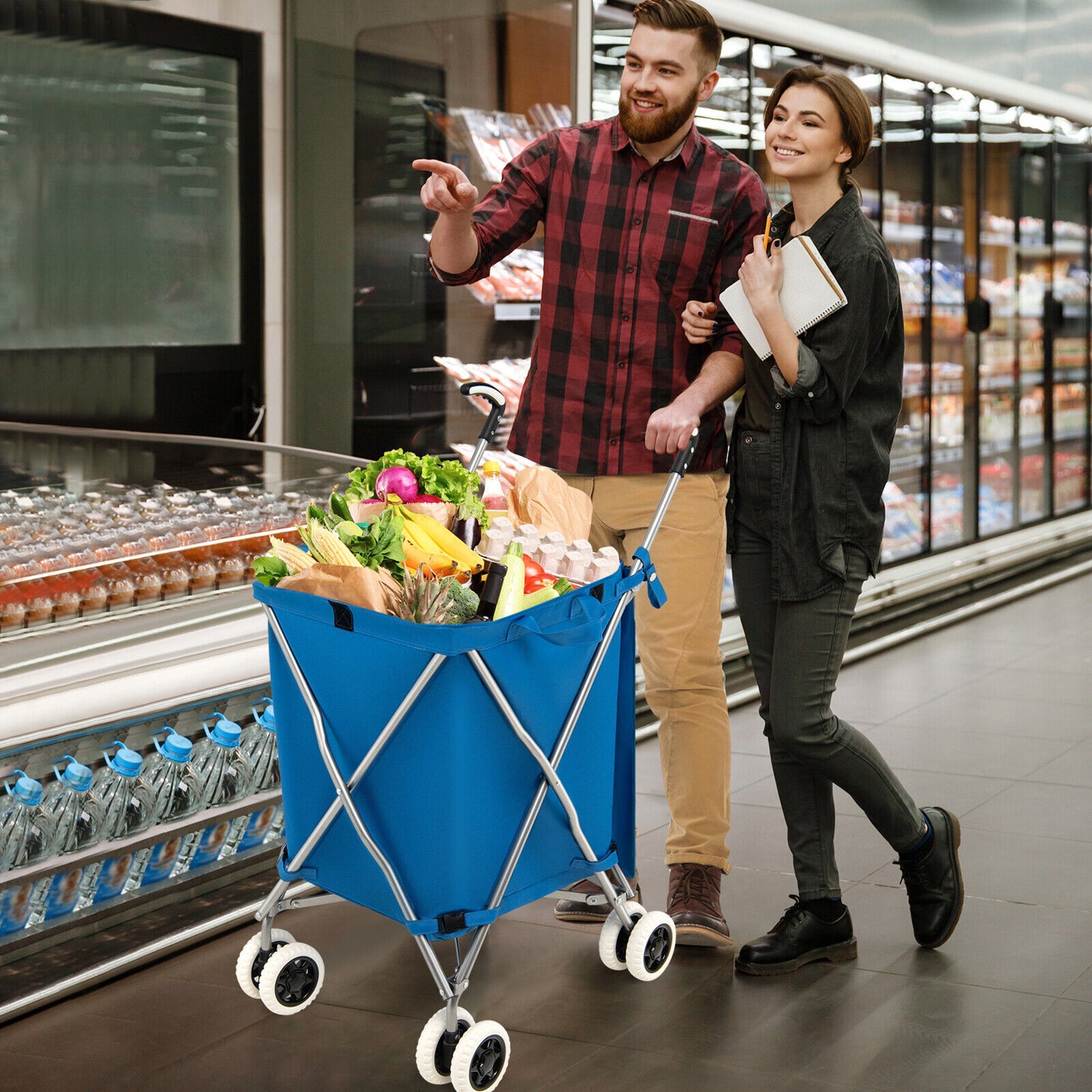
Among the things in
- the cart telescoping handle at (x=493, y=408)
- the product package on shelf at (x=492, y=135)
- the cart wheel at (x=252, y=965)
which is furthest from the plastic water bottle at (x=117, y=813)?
the product package on shelf at (x=492, y=135)

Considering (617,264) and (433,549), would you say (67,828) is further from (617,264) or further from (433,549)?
(617,264)

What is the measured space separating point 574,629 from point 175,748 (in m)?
1.15

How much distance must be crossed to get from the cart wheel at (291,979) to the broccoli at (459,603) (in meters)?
0.75

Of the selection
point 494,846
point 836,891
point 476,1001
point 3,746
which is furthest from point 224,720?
point 836,891

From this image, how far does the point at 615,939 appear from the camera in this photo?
9.30 feet

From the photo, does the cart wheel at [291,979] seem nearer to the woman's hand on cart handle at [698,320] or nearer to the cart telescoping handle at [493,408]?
the cart telescoping handle at [493,408]

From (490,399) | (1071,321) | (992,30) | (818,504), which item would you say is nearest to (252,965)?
(490,399)

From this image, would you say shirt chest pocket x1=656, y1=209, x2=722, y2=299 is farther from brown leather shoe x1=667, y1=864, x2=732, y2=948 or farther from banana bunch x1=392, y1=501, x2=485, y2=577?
brown leather shoe x1=667, y1=864, x2=732, y2=948

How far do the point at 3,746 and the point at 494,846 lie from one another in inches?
37.7

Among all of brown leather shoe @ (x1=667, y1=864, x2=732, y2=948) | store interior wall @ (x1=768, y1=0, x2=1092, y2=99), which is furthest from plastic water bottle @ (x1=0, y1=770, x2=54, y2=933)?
store interior wall @ (x1=768, y1=0, x2=1092, y2=99)

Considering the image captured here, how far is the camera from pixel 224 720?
3291 mm

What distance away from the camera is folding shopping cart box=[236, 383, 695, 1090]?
227 centimetres

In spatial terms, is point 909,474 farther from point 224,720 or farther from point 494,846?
point 494,846

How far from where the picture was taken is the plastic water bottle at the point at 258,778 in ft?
11.1
